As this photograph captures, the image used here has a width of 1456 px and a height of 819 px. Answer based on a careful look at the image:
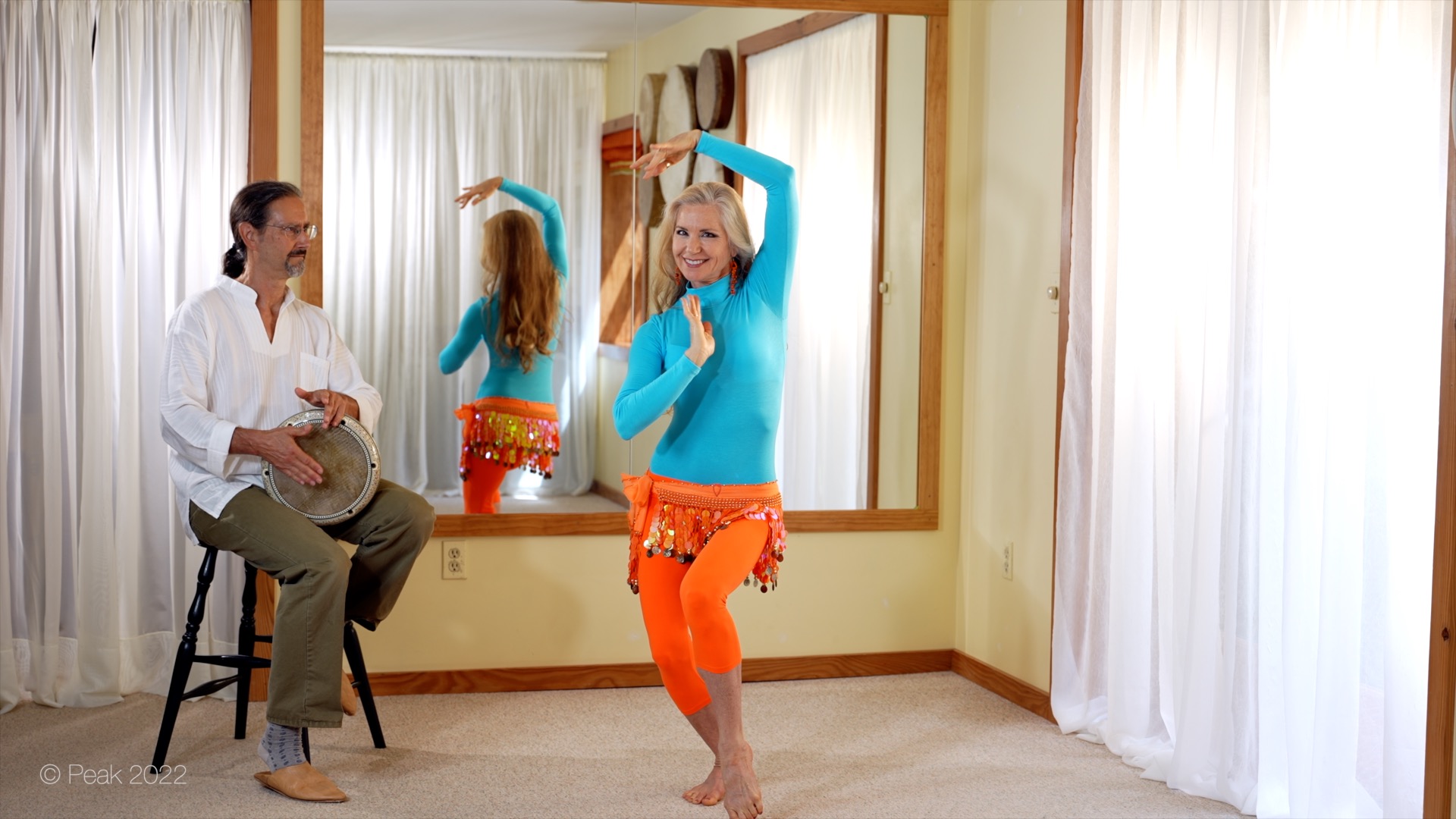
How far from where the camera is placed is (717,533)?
2.64m

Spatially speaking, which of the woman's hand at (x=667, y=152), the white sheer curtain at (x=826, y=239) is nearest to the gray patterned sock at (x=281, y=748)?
the woman's hand at (x=667, y=152)

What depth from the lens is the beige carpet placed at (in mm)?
2762

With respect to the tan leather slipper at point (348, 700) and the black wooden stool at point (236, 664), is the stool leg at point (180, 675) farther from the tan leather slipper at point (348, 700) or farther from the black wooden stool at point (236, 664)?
the tan leather slipper at point (348, 700)

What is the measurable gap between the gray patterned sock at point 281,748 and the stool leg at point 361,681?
0.27 meters

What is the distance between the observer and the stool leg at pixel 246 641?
122 inches

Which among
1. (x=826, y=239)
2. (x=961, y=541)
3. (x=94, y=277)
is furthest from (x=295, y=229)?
(x=961, y=541)

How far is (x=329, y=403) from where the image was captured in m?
2.98

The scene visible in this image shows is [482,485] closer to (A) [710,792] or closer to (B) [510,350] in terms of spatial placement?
(B) [510,350]

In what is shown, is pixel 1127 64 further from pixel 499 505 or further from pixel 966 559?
pixel 499 505

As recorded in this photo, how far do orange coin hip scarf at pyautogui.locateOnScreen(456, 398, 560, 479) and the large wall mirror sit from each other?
1.6 inches

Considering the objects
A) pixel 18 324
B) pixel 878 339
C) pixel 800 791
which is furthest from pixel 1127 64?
pixel 18 324

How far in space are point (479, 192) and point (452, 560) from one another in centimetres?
105

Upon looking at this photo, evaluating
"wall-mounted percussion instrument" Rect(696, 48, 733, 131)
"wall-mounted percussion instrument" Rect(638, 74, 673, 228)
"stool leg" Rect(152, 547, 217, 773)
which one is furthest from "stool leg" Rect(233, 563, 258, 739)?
"wall-mounted percussion instrument" Rect(696, 48, 733, 131)

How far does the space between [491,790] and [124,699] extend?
4.22 ft
